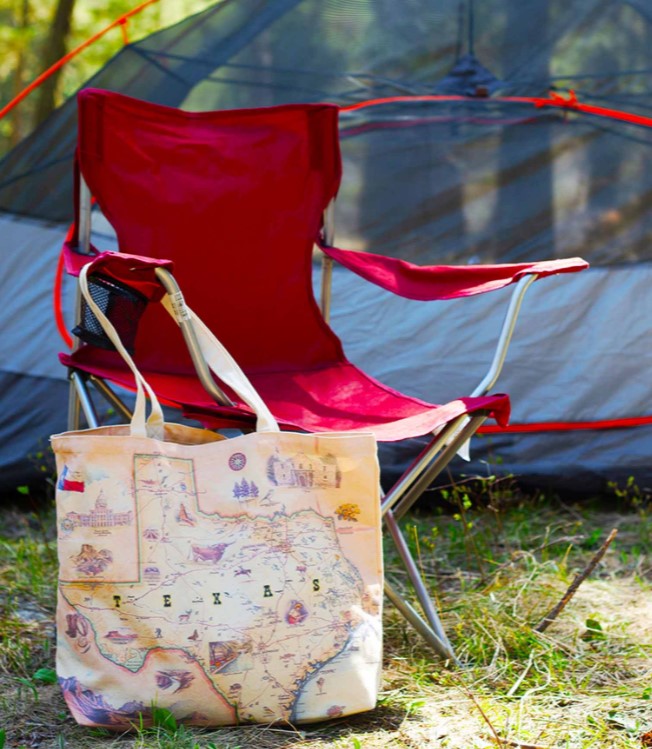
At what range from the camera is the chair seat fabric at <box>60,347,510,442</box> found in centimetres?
154

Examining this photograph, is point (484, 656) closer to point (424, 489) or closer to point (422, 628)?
point (422, 628)

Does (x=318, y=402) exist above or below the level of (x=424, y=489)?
above

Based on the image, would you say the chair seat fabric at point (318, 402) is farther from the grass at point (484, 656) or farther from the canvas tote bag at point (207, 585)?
the grass at point (484, 656)

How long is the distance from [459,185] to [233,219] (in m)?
0.75

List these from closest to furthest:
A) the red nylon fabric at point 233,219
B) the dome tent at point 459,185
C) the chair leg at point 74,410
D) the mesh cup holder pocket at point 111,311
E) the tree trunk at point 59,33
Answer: the mesh cup holder pocket at point 111,311 → the chair leg at point 74,410 → the red nylon fabric at point 233,219 → the dome tent at point 459,185 → the tree trunk at point 59,33

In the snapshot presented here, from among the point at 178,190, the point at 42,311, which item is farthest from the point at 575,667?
the point at 42,311

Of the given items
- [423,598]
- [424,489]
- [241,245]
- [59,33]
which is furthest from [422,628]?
[59,33]

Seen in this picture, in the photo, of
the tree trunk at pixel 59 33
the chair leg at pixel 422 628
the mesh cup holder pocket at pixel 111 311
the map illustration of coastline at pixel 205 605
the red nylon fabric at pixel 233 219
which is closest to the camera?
the map illustration of coastline at pixel 205 605

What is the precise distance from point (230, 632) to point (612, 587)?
979 millimetres

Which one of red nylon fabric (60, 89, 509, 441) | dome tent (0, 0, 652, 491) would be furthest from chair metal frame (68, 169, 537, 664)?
dome tent (0, 0, 652, 491)

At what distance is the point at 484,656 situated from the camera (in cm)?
168

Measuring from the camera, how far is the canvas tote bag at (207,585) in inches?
54.5

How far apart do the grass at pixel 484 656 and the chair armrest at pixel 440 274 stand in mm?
411

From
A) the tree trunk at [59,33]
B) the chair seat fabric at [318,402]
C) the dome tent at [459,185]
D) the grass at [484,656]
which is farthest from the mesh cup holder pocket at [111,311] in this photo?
the tree trunk at [59,33]
